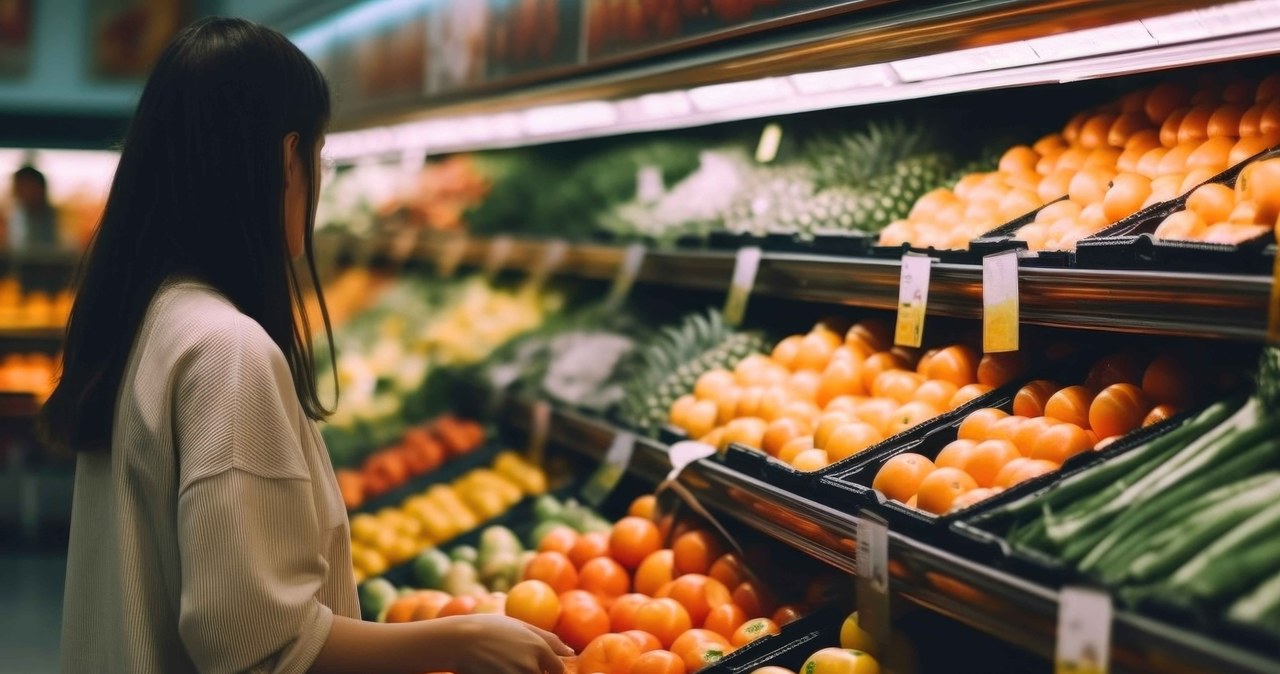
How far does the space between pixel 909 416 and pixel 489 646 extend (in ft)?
3.25

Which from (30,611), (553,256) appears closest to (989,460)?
(553,256)

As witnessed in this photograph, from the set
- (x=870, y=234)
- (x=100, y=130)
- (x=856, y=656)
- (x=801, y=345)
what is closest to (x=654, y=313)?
(x=801, y=345)

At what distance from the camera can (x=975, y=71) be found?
6.66 feet

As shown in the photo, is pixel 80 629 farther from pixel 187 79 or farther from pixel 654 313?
pixel 654 313

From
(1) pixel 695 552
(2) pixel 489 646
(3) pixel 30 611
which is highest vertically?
(2) pixel 489 646

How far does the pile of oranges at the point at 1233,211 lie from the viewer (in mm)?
1509

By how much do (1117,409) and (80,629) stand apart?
5.39 ft

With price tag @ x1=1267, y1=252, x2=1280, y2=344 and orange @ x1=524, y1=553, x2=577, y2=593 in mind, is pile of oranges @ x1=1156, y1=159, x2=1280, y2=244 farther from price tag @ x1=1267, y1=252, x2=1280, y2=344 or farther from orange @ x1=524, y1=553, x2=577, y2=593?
orange @ x1=524, y1=553, x2=577, y2=593

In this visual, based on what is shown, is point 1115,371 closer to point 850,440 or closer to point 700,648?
point 850,440

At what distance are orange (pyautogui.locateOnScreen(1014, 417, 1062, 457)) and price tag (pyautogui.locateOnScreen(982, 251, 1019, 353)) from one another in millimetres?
137

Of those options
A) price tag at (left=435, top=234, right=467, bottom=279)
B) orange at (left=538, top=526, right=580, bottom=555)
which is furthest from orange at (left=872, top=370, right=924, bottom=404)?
price tag at (left=435, top=234, right=467, bottom=279)

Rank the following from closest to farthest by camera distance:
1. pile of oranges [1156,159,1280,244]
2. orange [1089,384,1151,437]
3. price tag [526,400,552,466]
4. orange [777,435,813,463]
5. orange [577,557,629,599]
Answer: pile of oranges [1156,159,1280,244] → orange [1089,384,1151,437] → orange [777,435,813,463] → orange [577,557,629,599] → price tag [526,400,552,466]

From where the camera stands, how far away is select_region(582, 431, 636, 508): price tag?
2.81 m

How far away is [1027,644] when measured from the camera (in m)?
1.37
